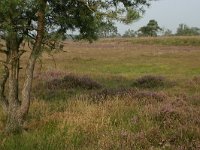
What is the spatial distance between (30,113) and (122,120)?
9.44 ft

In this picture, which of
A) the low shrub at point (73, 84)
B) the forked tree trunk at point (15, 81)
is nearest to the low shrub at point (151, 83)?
the low shrub at point (73, 84)

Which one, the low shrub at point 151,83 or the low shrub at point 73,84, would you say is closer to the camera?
the low shrub at point 73,84

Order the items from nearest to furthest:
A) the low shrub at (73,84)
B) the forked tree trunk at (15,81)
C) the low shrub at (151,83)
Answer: the forked tree trunk at (15,81) → the low shrub at (73,84) → the low shrub at (151,83)

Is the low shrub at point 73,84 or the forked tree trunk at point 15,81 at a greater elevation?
the forked tree trunk at point 15,81

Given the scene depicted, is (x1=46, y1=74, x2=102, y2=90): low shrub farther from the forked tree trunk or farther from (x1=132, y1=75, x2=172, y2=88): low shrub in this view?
the forked tree trunk

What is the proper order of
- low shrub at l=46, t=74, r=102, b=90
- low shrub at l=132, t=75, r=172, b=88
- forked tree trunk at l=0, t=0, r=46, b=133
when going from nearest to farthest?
forked tree trunk at l=0, t=0, r=46, b=133
low shrub at l=46, t=74, r=102, b=90
low shrub at l=132, t=75, r=172, b=88

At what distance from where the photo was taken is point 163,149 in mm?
9250

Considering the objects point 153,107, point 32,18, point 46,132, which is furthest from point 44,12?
point 153,107

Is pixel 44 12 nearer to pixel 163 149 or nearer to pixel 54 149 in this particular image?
pixel 54 149

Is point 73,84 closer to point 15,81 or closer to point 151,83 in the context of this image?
point 151,83

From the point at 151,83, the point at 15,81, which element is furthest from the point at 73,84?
the point at 15,81

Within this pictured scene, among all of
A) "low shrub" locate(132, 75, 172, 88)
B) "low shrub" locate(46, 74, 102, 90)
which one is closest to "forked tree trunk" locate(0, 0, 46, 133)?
"low shrub" locate(46, 74, 102, 90)

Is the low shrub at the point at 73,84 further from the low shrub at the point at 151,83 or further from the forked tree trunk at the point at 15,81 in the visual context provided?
the forked tree trunk at the point at 15,81

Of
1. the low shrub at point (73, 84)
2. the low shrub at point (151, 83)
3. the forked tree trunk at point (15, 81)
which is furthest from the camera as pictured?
the low shrub at point (151, 83)
